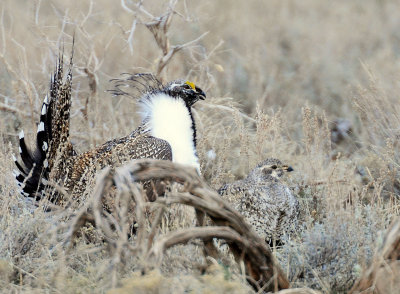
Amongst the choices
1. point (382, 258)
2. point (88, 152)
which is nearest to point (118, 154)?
point (88, 152)

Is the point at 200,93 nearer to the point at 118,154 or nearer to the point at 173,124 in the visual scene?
the point at 173,124

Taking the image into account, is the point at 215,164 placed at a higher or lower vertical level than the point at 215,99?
lower

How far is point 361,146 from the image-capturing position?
5.80 m

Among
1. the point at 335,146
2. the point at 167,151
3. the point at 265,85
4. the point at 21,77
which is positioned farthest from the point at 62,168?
the point at 265,85

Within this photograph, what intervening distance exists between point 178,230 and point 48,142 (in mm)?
1787

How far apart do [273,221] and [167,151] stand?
2.63 feet

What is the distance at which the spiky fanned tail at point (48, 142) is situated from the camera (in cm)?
394

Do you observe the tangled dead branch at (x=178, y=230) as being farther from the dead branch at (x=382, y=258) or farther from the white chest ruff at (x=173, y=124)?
the white chest ruff at (x=173, y=124)

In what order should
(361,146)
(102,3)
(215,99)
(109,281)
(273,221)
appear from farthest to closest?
(102,3)
(361,146)
(215,99)
(273,221)
(109,281)

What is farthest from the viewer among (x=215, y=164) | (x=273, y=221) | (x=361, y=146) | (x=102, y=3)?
(x=102, y=3)

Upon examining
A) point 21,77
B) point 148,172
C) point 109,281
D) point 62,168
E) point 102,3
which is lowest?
point 109,281

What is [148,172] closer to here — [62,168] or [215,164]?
[62,168]

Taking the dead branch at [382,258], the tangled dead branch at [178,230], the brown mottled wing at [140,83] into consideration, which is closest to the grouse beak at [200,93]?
the brown mottled wing at [140,83]

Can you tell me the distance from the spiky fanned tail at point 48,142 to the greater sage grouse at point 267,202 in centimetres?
109
